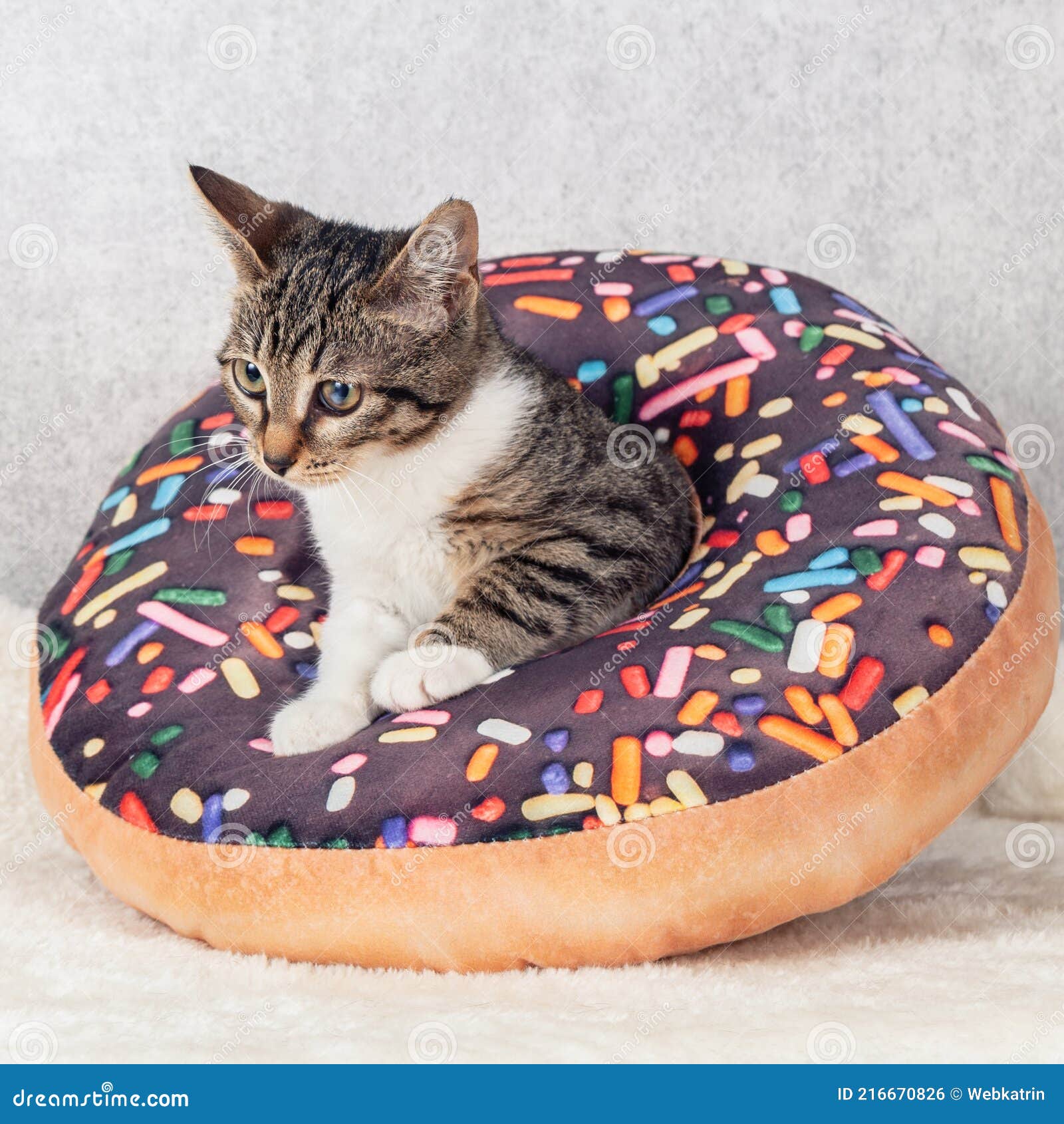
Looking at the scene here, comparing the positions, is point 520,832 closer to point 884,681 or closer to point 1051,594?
point 884,681

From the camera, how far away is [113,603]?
2146mm

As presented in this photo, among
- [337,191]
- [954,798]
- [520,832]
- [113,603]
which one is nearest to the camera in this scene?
[520,832]

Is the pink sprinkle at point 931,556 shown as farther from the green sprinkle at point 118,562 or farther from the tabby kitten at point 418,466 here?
the green sprinkle at point 118,562

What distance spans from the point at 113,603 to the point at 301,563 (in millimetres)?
339

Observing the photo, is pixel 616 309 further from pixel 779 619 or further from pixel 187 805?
pixel 187 805

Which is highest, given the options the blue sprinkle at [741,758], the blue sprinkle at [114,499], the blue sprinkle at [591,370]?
the blue sprinkle at [591,370]

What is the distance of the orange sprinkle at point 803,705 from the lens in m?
1.61

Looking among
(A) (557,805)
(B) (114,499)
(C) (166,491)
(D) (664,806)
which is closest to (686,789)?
(D) (664,806)

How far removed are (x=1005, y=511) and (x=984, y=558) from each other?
0.14m

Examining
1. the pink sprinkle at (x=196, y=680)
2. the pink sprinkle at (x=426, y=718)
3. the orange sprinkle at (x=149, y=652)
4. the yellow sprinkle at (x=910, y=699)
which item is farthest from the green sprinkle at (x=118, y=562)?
the yellow sprinkle at (x=910, y=699)

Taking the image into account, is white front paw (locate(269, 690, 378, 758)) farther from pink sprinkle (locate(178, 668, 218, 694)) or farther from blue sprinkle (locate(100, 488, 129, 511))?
blue sprinkle (locate(100, 488, 129, 511))

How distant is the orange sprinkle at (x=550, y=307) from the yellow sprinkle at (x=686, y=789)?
1.15m

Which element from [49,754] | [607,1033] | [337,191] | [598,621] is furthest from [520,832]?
[337,191]

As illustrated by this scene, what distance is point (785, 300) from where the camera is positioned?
91.5 inches
